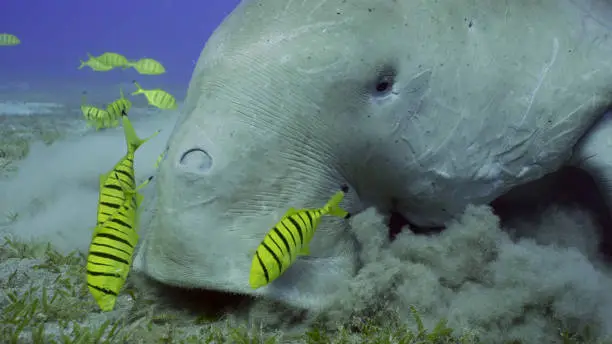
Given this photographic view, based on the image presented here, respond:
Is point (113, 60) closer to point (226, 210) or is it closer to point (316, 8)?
point (316, 8)

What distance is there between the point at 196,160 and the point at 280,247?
2.04ft

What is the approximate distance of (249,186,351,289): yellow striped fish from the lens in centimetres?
226

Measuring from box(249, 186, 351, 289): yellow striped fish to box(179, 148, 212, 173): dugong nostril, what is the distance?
49 centimetres

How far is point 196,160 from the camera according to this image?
2496mm

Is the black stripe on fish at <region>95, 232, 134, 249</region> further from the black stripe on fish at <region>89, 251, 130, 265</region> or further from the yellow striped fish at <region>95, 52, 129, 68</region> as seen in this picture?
the yellow striped fish at <region>95, 52, 129, 68</region>

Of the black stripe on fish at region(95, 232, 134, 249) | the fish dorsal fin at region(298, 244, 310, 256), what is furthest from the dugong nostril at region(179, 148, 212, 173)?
the fish dorsal fin at region(298, 244, 310, 256)

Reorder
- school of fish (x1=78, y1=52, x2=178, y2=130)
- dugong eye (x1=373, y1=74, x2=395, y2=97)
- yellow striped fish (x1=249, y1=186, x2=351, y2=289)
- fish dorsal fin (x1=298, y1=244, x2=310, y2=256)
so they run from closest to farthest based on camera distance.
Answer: yellow striped fish (x1=249, y1=186, x2=351, y2=289)
fish dorsal fin (x1=298, y1=244, x2=310, y2=256)
dugong eye (x1=373, y1=74, x2=395, y2=97)
school of fish (x1=78, y1=52, x2=178, y2=130)

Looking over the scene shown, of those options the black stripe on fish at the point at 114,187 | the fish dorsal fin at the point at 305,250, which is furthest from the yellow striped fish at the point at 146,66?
the fish dorsal fin at the point at 305,250

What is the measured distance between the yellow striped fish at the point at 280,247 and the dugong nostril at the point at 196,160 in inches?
19.2

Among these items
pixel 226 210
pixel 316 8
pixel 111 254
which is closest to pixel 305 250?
pixel 226 210

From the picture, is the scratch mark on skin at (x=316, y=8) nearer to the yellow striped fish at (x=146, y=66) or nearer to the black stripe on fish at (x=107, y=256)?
the black stripe on fish at (x=107, y=256)

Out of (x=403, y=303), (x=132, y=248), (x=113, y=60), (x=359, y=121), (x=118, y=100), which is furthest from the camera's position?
(x=113, y=60)

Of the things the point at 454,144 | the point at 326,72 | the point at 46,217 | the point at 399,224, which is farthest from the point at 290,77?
the point at 46,217

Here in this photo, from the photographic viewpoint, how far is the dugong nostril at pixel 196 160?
2.48m
